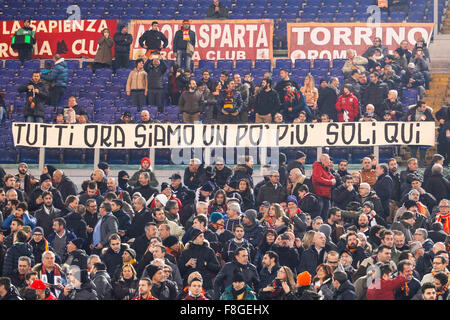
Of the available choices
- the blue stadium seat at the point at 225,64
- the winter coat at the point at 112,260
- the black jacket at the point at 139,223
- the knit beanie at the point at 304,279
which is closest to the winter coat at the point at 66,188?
the black jacket at the point at 139,223

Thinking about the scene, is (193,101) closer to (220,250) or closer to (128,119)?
(128,119)

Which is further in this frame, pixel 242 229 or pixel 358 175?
pixel 358 175

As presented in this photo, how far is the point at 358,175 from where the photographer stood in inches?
708

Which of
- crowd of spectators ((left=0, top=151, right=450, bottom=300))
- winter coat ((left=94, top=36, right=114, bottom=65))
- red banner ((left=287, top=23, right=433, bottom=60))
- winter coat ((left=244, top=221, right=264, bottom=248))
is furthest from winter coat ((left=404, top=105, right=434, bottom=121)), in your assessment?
winter coat ((left=94, top=36, right=114, bottom=65))

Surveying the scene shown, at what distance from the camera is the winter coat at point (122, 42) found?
81.5ft

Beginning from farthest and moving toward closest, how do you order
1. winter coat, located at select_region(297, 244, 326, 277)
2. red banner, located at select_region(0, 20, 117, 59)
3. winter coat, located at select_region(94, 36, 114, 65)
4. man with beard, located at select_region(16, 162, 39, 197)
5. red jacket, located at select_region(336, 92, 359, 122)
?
red banner, located at select_region(0, 20, 117, 59) < winter coat, located at select_region(94, 36, 114, 65) < red jacket, located at select_region(336, 92, 359, 122) < man with beard, located at select_region(16, 162, 39, 197) < winter coat, located at select_region(297, 244, 326, 277)

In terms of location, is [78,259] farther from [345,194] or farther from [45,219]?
[345,194]

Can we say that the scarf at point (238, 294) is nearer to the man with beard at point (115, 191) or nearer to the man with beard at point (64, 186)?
the man with beard at point (115, 191)

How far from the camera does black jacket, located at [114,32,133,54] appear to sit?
24.8 meters

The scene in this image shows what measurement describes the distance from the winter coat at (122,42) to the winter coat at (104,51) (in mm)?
223

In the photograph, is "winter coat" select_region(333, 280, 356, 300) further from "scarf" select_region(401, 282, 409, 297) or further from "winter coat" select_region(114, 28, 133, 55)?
"winter coat" select_region(114, 28, 133, 55)

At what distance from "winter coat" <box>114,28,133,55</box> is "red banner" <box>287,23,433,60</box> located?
403 cm
